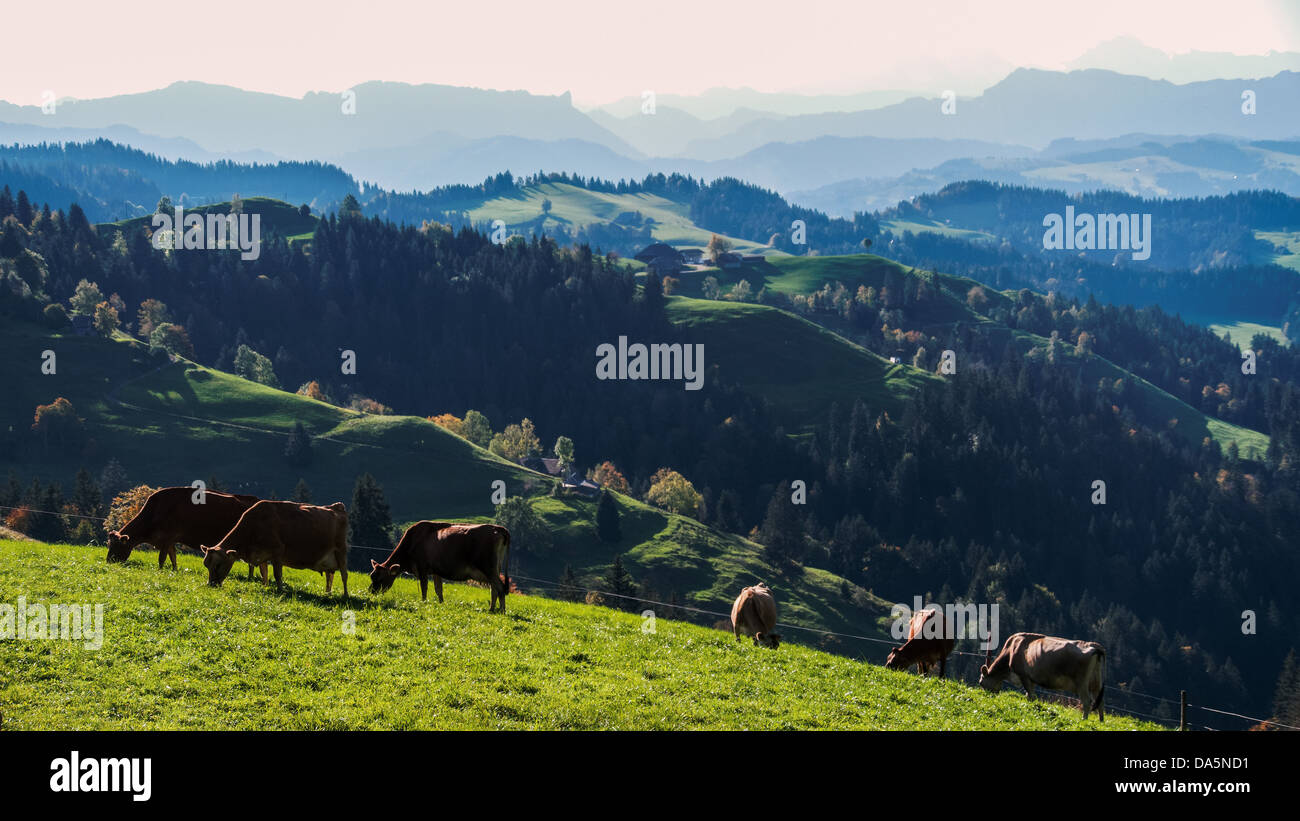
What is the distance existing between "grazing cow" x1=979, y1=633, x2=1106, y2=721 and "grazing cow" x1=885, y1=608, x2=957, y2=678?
10.5 feet

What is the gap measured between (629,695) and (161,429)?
19107cm

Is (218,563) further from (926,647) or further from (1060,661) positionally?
(1060,661)

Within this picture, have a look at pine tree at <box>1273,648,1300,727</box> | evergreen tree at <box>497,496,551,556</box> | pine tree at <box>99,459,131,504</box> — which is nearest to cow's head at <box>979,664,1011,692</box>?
evergreen tree at <box>497,496,551,556</box>

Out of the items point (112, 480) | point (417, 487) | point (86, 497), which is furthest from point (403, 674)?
point (417, 487)

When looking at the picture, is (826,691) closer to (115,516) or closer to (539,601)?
A: (539,601)

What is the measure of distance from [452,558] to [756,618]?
34.7 ft

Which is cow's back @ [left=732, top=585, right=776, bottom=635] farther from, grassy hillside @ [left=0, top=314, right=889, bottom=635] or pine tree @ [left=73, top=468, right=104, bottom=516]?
grassy hillside @ [left=0, top=314, right=889, bottom=635]

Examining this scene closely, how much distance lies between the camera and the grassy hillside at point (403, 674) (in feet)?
69.8

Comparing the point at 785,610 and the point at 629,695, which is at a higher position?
the point at 629,695

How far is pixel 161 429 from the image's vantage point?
626 feet

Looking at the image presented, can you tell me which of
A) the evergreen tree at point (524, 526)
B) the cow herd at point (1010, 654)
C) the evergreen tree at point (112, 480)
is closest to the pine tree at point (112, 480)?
the evergreen tree at point (112, 480)

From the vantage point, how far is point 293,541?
107 feet

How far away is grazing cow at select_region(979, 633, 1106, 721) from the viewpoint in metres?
26.7
